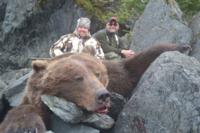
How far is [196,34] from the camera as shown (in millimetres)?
10336

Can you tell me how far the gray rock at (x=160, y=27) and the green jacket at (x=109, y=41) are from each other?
13.6 inches

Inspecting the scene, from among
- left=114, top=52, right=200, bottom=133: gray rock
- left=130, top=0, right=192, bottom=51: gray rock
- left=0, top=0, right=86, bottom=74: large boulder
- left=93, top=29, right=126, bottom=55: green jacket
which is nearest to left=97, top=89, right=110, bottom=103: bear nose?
left=114, top=52, right=200, bottom=133: gray rock

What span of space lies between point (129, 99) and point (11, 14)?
7747 mm

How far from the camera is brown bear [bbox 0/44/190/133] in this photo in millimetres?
6125

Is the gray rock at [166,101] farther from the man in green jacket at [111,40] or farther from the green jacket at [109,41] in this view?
the green jacket at [109,41]

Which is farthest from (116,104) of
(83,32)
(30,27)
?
(30,27)

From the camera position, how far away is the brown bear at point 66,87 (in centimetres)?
612

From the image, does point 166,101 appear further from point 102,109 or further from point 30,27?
point 30,27

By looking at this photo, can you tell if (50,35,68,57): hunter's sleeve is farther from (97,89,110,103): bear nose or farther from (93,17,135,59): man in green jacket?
(97,89,110,103): bear nose

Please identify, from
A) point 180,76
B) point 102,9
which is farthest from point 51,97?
point 102,9

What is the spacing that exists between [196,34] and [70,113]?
4495mm

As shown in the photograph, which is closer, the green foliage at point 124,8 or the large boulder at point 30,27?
the green foliage at point 124,8

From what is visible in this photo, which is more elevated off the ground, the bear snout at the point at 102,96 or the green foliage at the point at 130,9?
the bear snout at the point at 102,96

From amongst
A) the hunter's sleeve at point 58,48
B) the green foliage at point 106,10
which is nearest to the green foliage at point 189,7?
Answer: the green foliage at point 106,10
